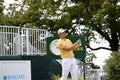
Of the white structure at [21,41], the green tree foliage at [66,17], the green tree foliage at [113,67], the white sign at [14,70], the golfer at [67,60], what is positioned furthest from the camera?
the green tree foliage at [66,17]

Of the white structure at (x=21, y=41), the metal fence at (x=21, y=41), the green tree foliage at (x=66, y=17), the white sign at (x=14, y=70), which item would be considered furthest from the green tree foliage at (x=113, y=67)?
the green tree foliage at (x=66, y=17)

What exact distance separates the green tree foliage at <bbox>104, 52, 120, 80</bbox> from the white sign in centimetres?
319

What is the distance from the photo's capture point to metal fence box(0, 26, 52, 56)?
15.6 meters

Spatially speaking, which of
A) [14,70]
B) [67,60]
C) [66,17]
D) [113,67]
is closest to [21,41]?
[14,70]

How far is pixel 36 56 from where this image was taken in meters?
15.7

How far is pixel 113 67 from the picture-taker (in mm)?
15992

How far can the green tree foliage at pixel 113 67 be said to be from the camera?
15.9 m

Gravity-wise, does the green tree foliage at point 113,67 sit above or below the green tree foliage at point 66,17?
below

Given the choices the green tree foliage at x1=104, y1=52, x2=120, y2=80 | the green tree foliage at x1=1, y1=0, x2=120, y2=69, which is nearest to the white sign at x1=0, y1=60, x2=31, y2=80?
the green tree foliage at x1=104, y1=52, x2=120, y2=80

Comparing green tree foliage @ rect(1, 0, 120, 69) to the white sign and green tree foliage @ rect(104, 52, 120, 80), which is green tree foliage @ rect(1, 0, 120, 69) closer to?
green tree foliage @ rect(104, 52, 120, 80)

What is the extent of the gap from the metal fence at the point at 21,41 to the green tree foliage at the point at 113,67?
8.18 ft

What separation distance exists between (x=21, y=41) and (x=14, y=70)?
5.60 feet

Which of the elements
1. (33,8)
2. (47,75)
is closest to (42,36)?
(47,75)

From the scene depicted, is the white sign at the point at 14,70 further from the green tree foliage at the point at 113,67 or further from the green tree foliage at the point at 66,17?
the green tree foliage at the point at 66,17
